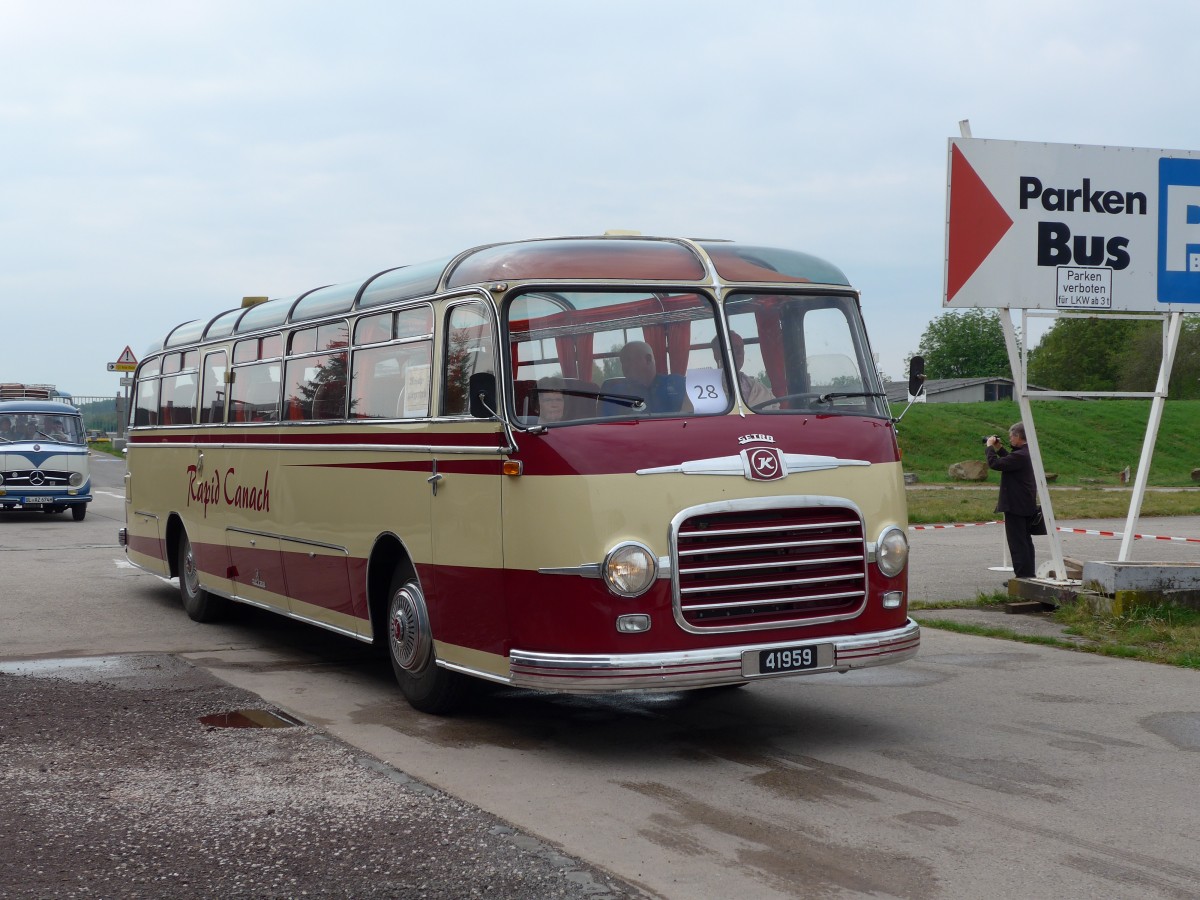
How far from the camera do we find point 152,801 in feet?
21.9

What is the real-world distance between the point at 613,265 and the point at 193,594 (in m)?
7.24

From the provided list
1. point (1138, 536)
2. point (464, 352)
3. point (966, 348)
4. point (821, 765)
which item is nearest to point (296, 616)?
point (464, 352)

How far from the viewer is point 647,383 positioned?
7863 millimetres

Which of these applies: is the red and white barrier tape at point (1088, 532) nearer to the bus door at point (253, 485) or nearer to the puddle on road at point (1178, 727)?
the puddle on road at point (1178, 727)

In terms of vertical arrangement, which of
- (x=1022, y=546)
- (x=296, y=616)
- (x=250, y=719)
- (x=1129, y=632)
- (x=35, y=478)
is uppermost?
(x=35, y=478)

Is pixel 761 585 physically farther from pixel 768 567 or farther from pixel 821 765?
pixel 821 765

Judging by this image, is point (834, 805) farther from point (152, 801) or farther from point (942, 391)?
point (942, 391)

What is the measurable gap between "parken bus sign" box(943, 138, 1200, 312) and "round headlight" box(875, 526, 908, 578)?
18.5 ft

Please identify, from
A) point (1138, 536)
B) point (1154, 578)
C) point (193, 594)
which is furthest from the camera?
point (1138, 536)

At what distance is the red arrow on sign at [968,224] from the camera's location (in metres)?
13.2

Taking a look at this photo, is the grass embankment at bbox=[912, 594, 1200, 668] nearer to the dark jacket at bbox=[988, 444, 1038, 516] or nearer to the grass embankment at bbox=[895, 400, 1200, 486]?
the dark jacket at bbox=[988, 444, 1038, 516]

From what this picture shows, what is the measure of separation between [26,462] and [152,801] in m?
21.8

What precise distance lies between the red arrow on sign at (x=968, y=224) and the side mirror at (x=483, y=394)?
6669 millimetres

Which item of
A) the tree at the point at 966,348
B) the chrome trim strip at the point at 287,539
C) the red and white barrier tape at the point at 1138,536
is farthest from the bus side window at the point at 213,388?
the tree at the point at 966,348
